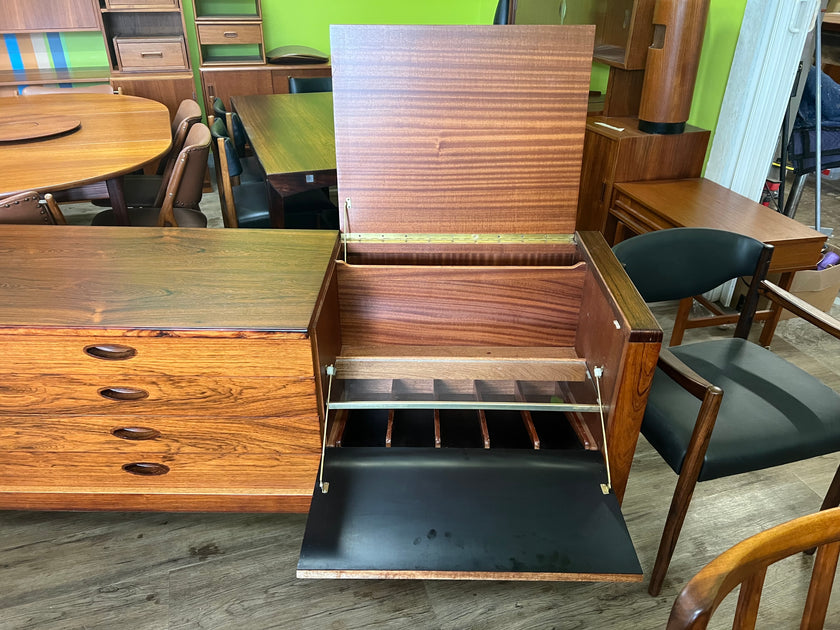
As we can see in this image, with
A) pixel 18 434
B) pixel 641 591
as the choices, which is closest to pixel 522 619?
pixel 641 591

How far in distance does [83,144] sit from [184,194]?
473 mm

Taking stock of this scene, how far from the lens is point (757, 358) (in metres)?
1.46

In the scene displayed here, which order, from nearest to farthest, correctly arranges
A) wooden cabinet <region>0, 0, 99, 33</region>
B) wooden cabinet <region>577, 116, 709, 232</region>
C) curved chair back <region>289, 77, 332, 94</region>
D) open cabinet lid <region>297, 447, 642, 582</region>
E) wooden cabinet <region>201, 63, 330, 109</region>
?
1. open cabinet lid <region>297, 447, 642, 582</region>
2. wooden cabinet <region>577, 116, 709, 232</region>
3. curved chair back <region>289, 77, 332, 94</region>
4. wooden cabinet <region>0, 0, 99, 33</region>
5. wooden cabinet <region>201, 63, 330, 109</region>

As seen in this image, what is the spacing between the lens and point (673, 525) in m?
1.26

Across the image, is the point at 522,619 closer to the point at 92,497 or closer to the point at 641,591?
the point at 641,591

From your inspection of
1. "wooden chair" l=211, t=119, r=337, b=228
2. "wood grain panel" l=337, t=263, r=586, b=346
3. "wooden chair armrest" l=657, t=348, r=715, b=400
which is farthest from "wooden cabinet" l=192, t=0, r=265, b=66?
"wooden chair armrest" l=657, t=348, r=715, b=400

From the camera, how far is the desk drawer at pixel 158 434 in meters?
1.20

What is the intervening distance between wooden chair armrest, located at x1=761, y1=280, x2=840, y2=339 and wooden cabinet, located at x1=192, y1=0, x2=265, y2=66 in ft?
11.8

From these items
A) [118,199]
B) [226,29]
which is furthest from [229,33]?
[118,199]

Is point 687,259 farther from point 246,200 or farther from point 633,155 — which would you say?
point 246,200

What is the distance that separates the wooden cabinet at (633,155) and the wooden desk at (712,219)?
45mm

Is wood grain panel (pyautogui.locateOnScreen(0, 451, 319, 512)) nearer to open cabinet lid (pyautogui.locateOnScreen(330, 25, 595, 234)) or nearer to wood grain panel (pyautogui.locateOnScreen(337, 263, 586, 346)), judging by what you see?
wood grain panel (pyautogui.locateOnScreen(337, 263, 586, 346))

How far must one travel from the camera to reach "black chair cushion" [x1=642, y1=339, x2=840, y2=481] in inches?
47.4

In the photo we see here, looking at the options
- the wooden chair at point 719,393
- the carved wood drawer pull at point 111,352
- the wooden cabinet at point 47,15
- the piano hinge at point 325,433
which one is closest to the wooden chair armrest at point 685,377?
the wooden chair at point 719,393
